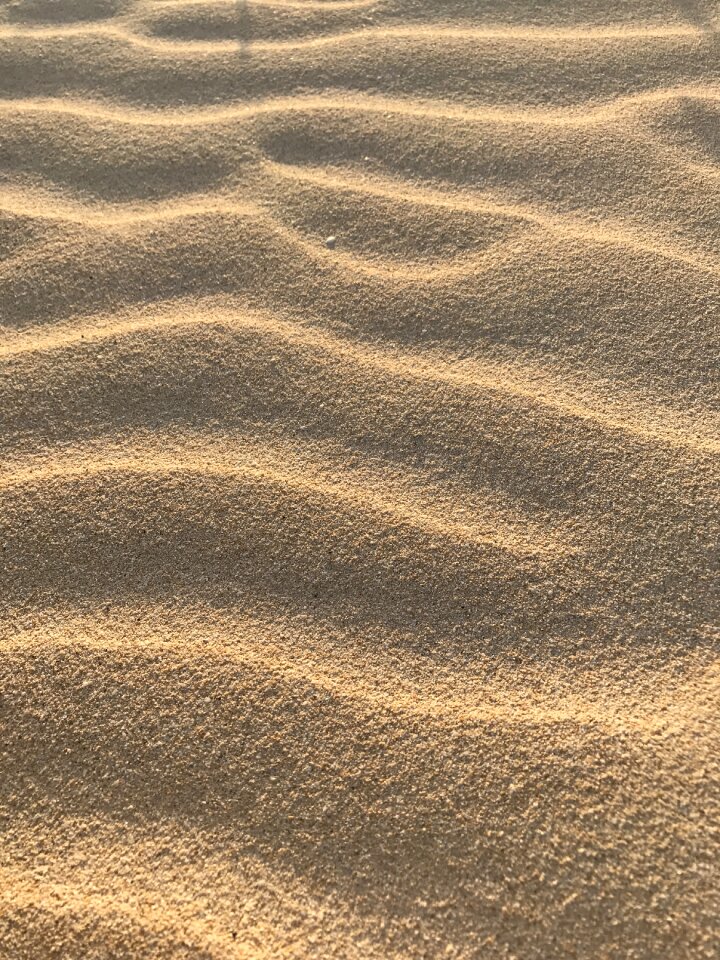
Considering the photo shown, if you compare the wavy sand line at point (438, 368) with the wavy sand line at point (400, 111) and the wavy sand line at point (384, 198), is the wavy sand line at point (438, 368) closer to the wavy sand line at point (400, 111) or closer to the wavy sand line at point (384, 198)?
the wavy sand line at point (384, 198)

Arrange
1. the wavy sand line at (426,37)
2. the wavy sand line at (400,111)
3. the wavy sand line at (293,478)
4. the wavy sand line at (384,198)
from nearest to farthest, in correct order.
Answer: the wavy sand line at (293,478) < the wavy sand line at (384,198) < the wavy sand line at (400,111) < the wavy sand line at (426,37)

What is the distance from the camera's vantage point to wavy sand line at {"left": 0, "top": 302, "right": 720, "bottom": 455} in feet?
3.66

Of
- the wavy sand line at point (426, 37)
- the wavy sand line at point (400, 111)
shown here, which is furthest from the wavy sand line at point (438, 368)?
the wavy sand line at point (426, 37)

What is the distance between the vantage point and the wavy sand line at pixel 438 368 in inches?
43.9

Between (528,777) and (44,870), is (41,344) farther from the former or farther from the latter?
(528,777)

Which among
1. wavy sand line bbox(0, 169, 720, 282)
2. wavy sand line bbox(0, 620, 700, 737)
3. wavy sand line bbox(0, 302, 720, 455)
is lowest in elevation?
wavy sand line bbox(0, 620, 700, 737)

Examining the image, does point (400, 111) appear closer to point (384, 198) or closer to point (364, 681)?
point (384, 198)

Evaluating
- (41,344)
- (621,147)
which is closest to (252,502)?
(41,344)

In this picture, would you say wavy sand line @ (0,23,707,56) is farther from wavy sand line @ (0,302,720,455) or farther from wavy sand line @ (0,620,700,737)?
wavy sand line @ (0,620,700,737)

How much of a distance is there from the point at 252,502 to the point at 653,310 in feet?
2.07

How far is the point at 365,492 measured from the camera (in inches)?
42.3

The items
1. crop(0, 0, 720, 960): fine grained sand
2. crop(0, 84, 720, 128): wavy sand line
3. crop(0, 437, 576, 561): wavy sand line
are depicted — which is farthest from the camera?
crop(0, 84, 720, 128): wavy sand line

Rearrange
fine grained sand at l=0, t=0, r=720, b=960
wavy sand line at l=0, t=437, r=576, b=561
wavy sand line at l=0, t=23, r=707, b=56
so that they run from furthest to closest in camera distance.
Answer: wavy sand line at l=0, t=23, r=707, b=56
wavy sand line at l=0, t=437, r=576, b=561
fine grained sand at l=0, t=0, r=720, b=960

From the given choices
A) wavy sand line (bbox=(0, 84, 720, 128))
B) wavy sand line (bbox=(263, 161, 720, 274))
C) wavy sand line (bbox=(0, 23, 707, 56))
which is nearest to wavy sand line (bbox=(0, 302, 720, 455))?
wavy sand line (bbox=(263, 161, 720, 274))
